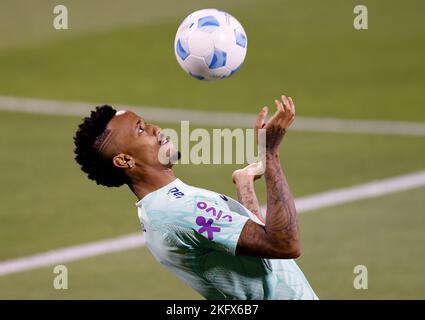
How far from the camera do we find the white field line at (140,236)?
44.4ft

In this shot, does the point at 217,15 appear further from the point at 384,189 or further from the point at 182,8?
the point at 182,8

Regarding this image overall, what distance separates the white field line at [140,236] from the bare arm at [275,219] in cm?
617

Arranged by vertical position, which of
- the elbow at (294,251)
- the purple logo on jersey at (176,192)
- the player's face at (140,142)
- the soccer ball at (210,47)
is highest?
the soccer ball at (210,47)

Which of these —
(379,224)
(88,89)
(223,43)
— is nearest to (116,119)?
(223,43)

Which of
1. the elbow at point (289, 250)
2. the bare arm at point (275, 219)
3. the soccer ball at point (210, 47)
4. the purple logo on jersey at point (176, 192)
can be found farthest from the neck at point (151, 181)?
the soccer ball at point (210, 47)

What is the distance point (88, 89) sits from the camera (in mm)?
21922

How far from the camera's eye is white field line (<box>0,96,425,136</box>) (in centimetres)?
1905

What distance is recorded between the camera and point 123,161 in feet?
26.8

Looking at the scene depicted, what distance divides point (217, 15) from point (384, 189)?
6.94 m

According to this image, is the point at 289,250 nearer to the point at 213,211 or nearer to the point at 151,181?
the point at 213,211

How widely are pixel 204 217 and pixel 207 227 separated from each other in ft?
0.24

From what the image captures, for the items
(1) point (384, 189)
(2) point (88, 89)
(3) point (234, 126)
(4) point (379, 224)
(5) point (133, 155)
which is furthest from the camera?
(2) point (88, 89)

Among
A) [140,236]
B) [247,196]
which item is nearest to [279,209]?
[247,196]

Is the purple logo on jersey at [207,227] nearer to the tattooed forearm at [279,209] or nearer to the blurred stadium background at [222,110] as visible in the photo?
the tattooed forearm at [279,209]
